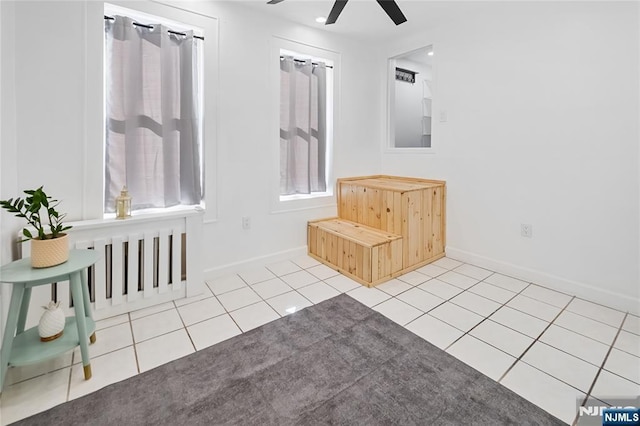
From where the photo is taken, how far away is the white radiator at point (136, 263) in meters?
2.09

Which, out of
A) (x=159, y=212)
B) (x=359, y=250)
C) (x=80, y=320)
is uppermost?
(x=159, y=212)

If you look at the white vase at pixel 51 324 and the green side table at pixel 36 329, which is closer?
the green side table at pixel 36 329

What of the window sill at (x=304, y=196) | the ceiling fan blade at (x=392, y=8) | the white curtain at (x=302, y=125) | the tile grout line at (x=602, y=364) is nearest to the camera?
the tile grout line at (x=602, y=364)

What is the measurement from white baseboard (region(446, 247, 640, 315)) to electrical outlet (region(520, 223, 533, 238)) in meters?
0.32

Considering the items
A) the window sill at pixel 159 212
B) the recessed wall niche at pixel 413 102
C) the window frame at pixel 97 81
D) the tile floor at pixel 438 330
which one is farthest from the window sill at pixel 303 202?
the recessed wall niche at pixel 413 102

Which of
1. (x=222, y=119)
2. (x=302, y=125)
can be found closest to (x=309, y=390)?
(x=222, y=119)

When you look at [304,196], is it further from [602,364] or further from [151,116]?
[602,364]

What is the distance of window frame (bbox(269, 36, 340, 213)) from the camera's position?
3.21m

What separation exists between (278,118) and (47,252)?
229 centimetres

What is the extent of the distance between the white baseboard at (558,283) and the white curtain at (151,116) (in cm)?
295

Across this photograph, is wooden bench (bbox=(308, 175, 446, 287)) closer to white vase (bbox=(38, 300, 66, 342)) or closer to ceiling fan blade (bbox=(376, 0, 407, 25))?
ceiling fan blade (bbox=(376, 0, 407, 25))

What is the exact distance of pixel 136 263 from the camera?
7.51ft

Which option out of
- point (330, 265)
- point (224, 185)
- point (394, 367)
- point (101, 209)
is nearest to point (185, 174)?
point (224, 185)

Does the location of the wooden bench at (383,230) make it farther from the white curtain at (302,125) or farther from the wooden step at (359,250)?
the white curtain at (302,125)
